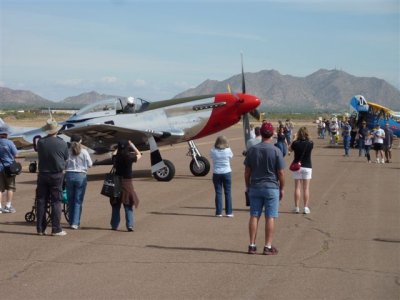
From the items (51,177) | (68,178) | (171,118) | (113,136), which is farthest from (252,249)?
(171,118)

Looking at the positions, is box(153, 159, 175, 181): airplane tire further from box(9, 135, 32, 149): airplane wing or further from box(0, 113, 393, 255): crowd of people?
box(9, 135, 32, 149): airplane wing

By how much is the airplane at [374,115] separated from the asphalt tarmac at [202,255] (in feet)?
77.4

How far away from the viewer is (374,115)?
36312mm

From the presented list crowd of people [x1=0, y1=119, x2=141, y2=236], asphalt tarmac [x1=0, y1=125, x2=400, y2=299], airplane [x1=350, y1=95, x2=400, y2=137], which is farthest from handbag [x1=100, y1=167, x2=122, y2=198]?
airplane [x1=350, y1=95, x2=400, y2=137]

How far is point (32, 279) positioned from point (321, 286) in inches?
121

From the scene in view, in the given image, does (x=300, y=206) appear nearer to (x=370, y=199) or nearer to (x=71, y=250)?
(x=370, y=199)

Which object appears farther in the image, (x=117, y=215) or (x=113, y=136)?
(x=113, y=136)

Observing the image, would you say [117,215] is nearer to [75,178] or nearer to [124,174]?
[124,174]

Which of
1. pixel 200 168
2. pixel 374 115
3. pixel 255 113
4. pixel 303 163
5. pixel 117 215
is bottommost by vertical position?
pixel 200 168

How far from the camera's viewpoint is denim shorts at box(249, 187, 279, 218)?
7738 millimetres

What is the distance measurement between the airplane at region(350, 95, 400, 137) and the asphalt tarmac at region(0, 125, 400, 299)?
2360 cm

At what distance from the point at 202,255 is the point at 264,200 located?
1.06 metres

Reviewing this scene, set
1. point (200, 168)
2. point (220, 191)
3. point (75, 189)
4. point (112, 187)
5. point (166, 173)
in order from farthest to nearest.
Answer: point (200, 168)
point (166, 173)
point (220, 191)
point (75, 189)
point (112, 187)

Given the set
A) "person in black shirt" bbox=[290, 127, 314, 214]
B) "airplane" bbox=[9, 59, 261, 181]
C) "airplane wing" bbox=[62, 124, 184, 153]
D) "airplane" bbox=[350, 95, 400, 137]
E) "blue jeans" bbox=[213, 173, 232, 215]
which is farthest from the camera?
"airplane" bbox=[350, 95, 400, 137]
